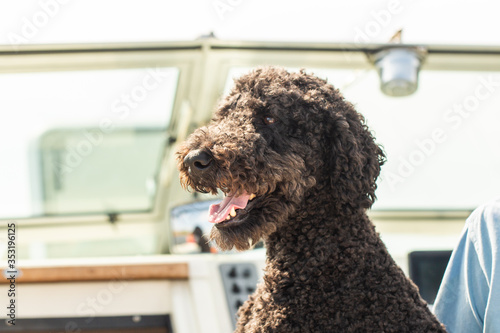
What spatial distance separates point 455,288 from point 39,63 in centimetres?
206

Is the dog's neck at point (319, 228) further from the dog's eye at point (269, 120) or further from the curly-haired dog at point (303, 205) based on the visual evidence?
the dog's eye at point (269, 120)

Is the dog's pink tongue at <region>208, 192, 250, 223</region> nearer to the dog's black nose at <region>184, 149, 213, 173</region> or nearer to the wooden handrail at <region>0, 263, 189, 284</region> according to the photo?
the dog's black nose at <region>184, 149, 213, 173</region>

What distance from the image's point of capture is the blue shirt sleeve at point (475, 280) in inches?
48.5

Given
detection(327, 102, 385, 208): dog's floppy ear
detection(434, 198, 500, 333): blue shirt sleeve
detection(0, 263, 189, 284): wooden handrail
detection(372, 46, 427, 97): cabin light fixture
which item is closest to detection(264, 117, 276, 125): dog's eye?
detection(327, 102, 385, 208): dog's floppy ear

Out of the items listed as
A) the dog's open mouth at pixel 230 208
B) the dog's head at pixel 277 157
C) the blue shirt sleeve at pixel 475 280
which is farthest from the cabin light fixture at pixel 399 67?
the dog's open mouth at pixel 230 208

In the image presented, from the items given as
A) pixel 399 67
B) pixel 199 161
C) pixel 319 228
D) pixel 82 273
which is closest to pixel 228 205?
pixel 199 161

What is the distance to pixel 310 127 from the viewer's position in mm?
1389

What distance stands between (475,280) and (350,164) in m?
0.40

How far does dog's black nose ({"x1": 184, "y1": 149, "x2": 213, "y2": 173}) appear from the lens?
1291mm

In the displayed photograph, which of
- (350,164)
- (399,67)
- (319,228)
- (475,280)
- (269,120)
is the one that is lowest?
(475,280)

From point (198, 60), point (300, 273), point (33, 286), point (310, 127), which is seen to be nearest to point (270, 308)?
point (300, 273)

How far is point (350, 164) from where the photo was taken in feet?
4.50

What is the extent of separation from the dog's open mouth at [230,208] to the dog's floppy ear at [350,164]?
0.23m

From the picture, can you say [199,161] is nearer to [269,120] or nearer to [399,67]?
[269,120]
